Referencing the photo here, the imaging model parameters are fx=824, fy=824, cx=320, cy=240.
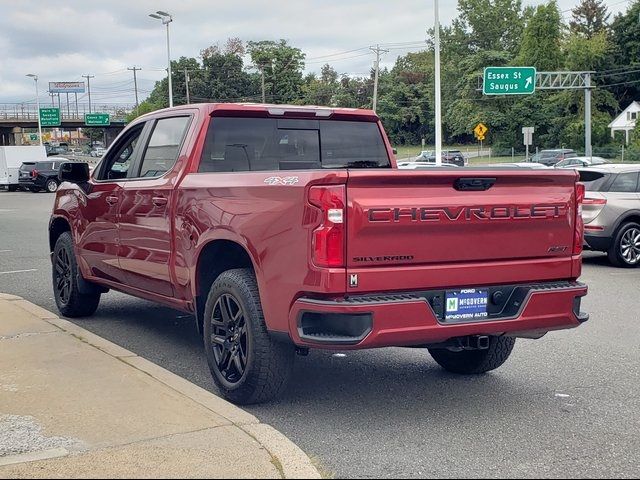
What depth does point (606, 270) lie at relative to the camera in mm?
12898

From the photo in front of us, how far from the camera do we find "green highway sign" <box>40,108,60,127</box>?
90.1 m

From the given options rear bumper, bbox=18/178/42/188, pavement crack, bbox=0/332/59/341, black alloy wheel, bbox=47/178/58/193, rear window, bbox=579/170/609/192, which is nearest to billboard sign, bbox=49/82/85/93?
rear bumper, bbox=18/178/42/188

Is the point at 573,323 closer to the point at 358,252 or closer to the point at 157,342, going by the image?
the point at 358,252

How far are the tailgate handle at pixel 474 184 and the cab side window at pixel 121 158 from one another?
3.50 meters

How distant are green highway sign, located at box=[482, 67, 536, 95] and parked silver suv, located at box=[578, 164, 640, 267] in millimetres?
32444

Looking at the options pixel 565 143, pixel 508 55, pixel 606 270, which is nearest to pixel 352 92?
pixel 508 55

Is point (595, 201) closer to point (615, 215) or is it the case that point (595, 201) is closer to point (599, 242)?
point (615, 215)

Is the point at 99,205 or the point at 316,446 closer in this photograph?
the point at 316,446

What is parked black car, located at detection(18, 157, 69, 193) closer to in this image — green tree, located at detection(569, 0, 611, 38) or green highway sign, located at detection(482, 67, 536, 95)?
green highway sign, located at detection(482, 67, 536, 95)

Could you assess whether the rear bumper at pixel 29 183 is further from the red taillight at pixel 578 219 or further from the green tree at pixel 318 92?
the green tree at pixel 318 92

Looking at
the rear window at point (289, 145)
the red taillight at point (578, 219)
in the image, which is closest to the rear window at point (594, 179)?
the rear window at point (289, 145)

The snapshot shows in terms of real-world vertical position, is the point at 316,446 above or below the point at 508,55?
below

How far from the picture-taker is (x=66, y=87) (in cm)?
14900

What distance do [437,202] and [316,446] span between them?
5.20 ft
